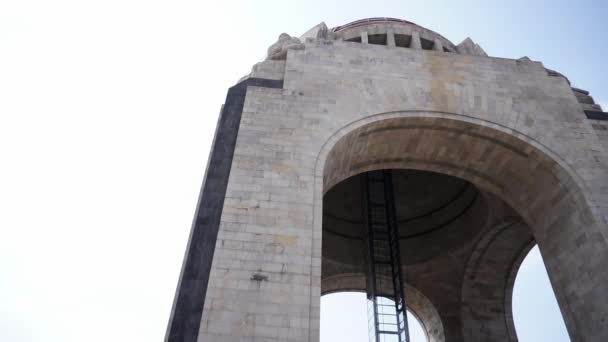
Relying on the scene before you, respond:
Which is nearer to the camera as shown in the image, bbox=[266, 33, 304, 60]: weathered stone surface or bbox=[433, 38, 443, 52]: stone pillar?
bbox=[266, 33, 304, 60]: weathered stone surface

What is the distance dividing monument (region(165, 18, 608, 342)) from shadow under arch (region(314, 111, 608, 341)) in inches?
1.3

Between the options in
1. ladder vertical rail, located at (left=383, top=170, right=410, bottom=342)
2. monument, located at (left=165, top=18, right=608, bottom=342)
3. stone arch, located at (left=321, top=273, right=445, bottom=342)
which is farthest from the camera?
stone arch, located at (left=321, top=273, right=445, bottom=342)

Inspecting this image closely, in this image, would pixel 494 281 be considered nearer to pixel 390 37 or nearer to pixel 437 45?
pixel 437 45

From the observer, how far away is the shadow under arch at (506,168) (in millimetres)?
8914

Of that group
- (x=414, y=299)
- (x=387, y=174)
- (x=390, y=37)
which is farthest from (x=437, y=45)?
(x=414, y=299)

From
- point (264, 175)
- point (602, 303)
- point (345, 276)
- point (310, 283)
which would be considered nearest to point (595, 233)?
point (602, 303)

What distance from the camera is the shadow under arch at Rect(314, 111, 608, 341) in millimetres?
8914

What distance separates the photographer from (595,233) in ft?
28.6

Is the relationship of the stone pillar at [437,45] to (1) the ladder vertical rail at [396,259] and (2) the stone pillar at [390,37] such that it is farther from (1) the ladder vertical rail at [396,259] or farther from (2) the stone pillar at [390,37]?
(1) the ladder vertical rail at [396,259]

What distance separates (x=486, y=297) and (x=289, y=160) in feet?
33.4

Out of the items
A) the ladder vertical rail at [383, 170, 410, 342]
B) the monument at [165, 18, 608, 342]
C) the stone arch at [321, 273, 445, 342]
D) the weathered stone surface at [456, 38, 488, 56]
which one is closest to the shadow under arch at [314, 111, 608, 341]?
the monument at [165, 18, 608, 342]

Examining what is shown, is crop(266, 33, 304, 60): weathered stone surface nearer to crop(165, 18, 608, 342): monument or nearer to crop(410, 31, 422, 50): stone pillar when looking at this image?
crop(165, 18, 608, 342): monument

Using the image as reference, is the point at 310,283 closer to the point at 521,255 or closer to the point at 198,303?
the point at 198,303

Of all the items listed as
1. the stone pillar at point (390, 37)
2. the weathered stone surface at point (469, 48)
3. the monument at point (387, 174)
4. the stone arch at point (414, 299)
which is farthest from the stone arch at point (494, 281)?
the stone pillar at point (390, 37)
